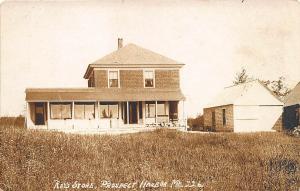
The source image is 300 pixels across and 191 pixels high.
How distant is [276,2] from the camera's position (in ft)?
52.5

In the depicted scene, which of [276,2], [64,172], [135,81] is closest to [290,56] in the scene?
[135,81]

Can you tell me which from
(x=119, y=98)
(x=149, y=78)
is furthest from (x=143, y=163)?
(x=149, y=78)

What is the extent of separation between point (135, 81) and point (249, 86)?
32.2 ft

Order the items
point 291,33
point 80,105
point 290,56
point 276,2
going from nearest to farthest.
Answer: point 276,2, point 291,33, point 290,56, point 80,105

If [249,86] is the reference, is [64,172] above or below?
below

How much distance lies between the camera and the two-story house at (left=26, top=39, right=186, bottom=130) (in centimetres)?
3309

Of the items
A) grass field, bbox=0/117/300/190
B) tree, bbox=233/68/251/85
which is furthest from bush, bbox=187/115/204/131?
grass field, bbox=0/117/300/190

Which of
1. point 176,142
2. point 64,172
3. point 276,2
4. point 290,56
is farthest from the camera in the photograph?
point 290,56

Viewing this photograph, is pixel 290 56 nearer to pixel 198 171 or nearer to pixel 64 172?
pixel 198 171

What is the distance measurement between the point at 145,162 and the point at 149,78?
22.5m

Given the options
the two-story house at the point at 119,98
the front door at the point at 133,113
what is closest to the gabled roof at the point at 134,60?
the two-story house at the point at 119,98

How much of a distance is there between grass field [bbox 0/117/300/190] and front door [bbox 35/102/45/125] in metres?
15.1

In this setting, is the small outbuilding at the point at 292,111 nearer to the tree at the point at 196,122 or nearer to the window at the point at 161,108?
the window at the point at 161,108

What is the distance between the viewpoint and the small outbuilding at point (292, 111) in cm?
3684
